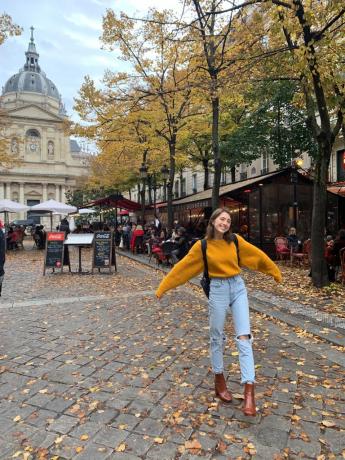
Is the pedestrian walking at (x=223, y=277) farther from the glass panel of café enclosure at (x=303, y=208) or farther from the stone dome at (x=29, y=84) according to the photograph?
the stone dome at (x=29, y=84)

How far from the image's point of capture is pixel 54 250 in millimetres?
12555

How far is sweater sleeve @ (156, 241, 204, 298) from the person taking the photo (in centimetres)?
374

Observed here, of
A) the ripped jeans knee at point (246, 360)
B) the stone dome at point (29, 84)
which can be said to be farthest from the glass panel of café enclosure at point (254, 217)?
the stone dome at point (29, 84)

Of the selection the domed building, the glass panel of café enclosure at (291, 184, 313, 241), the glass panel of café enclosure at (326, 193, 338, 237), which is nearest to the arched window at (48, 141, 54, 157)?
the domed building

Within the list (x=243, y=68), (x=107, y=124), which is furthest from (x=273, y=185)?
(x=107, y=124)

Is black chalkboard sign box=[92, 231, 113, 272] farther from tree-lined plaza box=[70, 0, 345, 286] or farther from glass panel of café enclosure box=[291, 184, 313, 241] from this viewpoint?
glass panel of café enclosure box=[291, 184, 313, 241]

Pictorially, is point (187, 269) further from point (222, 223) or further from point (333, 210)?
point (333, 210)

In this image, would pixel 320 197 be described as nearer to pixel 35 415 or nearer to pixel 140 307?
pixel 140 307

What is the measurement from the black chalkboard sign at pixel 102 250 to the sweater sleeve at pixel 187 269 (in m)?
8.87

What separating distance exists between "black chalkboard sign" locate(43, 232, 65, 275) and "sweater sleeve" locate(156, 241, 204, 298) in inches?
365

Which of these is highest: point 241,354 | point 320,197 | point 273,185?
point 273,185

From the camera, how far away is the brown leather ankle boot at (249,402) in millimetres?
3381

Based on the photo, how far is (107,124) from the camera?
61.0 ft

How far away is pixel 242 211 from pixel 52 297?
1132cm
